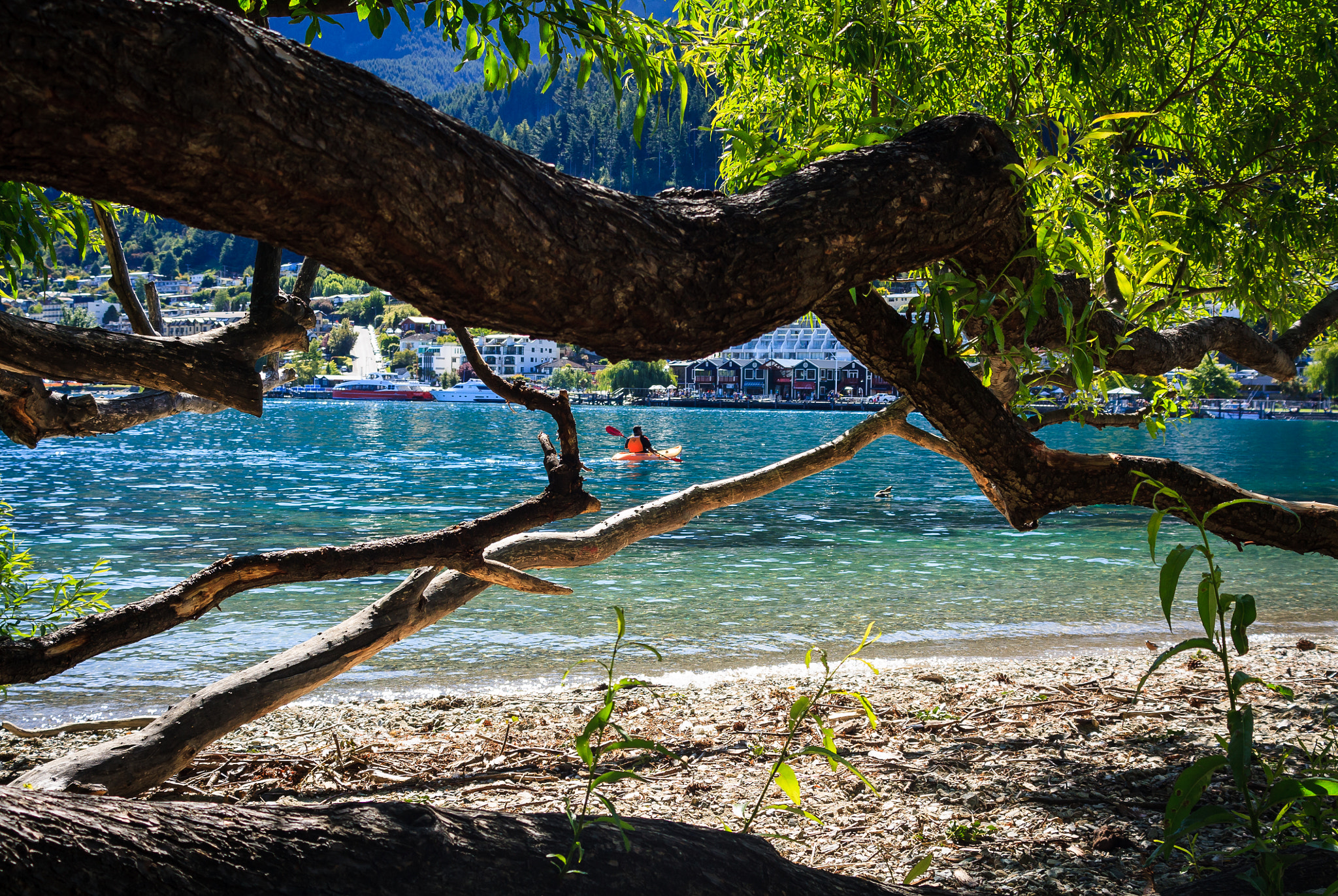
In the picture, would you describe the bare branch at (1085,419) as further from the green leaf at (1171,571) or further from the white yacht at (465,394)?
the white yacht at (465,394)

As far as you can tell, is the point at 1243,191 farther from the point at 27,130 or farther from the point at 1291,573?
the point at 1291,573

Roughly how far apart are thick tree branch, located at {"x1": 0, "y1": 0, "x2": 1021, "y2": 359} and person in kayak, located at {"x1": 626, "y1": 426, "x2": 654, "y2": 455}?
2479cm

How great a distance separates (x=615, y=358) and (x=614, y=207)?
27 centimetres

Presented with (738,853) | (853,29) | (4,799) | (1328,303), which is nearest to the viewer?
(4,799)

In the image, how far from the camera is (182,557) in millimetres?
15602

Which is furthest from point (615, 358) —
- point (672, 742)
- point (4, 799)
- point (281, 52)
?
point (672, 742)

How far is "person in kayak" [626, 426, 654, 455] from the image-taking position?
2797cm

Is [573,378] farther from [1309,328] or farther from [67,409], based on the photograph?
[67,409]

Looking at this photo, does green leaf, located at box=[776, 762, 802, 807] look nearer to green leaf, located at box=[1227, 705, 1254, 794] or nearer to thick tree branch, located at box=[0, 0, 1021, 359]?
green leaf, located at box=[1227, 705, 1254, 794]

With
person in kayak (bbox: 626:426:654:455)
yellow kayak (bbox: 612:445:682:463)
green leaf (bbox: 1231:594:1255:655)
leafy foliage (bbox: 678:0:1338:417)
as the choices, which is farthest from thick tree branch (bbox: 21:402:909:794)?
person in kayak (bbox: 626:426:654:455)

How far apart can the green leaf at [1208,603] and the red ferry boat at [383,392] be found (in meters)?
152

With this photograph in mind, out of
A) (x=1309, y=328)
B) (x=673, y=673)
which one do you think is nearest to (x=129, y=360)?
(x=1309, y=328)

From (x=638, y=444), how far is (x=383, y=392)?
127862mm

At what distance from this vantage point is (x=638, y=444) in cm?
3184
